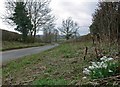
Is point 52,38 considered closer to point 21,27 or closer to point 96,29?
point 21,27

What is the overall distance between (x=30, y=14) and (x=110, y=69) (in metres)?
34.5

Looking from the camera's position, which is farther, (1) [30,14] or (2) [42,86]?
(1) [30,14]

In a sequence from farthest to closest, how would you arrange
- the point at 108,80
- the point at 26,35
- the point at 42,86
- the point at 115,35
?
the point at 26,35
the point at 115,35
the point at 42,86
the point at 108,80

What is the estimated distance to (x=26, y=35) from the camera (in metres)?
37.2

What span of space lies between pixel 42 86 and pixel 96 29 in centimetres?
669

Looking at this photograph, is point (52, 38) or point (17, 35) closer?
point (17, 35)

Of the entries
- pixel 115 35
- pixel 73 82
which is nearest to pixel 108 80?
pixel 73 82

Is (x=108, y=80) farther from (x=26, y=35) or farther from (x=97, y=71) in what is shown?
(x=26, y=35)

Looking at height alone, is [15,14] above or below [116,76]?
above

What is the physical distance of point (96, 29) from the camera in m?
11.0

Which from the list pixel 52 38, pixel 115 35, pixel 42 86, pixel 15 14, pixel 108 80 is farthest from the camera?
pixel 52 38

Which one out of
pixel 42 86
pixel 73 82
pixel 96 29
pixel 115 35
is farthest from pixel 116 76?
pixel 96 29

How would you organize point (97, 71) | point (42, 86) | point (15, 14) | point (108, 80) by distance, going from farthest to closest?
point (15, 14), point (42, 86), point (97, 71), point (108, 80)

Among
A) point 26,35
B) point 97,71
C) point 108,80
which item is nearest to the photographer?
point 108,80
